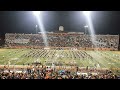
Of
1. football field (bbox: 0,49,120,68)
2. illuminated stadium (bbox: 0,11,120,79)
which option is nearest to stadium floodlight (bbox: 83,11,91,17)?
illuminated stadium (bbox: 0,11,120,79)

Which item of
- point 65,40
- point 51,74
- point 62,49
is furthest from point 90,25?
point 51,74

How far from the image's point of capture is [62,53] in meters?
9.11

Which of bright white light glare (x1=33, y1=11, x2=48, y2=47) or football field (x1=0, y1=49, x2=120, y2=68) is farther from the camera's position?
football field (x1=0, y1=49, x2=120, y2=68)

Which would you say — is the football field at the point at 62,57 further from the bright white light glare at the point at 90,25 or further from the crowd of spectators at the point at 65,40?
the bright white light glare at the point at 90,25

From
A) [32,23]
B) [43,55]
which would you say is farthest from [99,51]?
[32,23]

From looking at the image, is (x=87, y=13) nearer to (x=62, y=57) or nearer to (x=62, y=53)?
(x=62, y=57)

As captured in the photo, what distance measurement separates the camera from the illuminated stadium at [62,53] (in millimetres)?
7703

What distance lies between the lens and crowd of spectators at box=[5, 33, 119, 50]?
8312mm

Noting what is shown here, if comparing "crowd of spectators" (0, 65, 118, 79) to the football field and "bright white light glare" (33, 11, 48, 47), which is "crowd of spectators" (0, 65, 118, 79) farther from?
"bright white light glare" (33, 11, 48, 47)

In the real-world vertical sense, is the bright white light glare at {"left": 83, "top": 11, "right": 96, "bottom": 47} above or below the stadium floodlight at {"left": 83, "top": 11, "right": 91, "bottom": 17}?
below

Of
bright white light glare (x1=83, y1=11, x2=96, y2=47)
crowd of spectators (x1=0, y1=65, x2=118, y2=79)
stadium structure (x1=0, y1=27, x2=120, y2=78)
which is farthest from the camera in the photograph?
stadium structure (x1=0, y1=27, x2=120, y2=78)

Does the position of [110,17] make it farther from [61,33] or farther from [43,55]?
[43,55]

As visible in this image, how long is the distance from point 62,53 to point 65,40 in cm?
51
